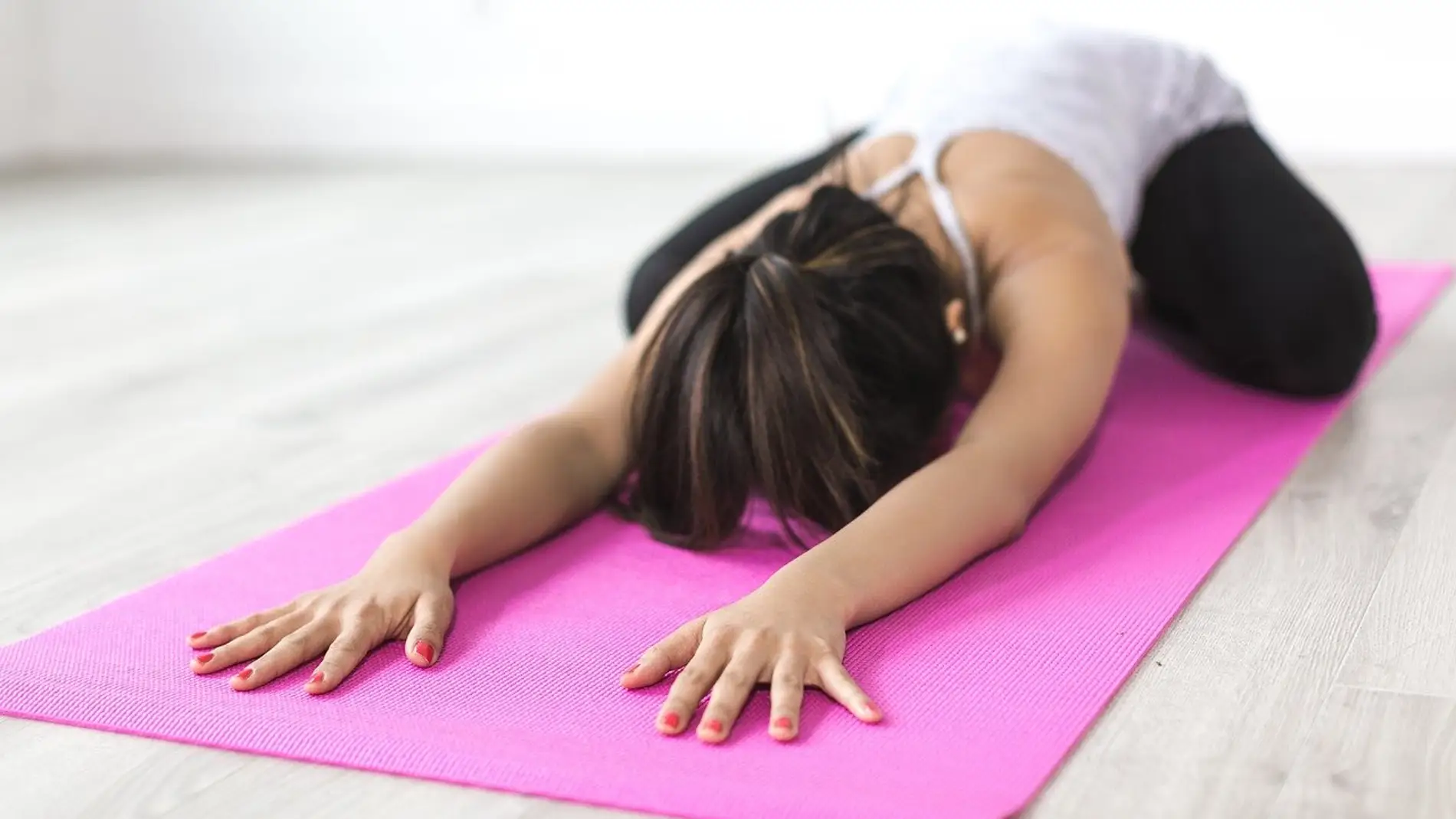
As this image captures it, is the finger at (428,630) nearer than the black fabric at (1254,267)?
Yes

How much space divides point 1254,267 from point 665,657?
3.29 ft

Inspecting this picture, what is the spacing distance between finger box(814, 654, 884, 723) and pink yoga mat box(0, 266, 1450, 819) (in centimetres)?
1

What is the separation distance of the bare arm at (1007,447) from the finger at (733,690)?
3.7 inches

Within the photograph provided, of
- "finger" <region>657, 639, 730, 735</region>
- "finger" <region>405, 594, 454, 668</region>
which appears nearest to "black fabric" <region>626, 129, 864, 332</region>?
"finger" <region>405, 594, 454, 668</region>

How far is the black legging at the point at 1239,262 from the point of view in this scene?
5.80ft

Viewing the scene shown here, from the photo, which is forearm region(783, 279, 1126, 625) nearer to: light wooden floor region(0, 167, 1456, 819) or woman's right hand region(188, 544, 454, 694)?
light wooden floor region(0, 167, 1456, 819)

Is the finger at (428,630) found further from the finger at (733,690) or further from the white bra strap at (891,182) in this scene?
the white bra strap at (891,182)

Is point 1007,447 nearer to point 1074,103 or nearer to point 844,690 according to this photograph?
point 844,690

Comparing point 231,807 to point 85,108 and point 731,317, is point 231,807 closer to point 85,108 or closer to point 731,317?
point 731,317

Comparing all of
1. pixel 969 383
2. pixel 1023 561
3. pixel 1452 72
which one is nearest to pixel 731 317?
pixel 1023 561

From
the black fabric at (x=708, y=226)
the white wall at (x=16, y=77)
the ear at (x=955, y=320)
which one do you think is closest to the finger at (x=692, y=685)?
the ear at (x=955, y=320)

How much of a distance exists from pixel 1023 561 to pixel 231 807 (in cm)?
65

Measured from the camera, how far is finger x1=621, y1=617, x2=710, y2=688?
1109 millimetres

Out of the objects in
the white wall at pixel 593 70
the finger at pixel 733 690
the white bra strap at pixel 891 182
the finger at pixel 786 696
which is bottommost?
the white wall at pixel 593 70
